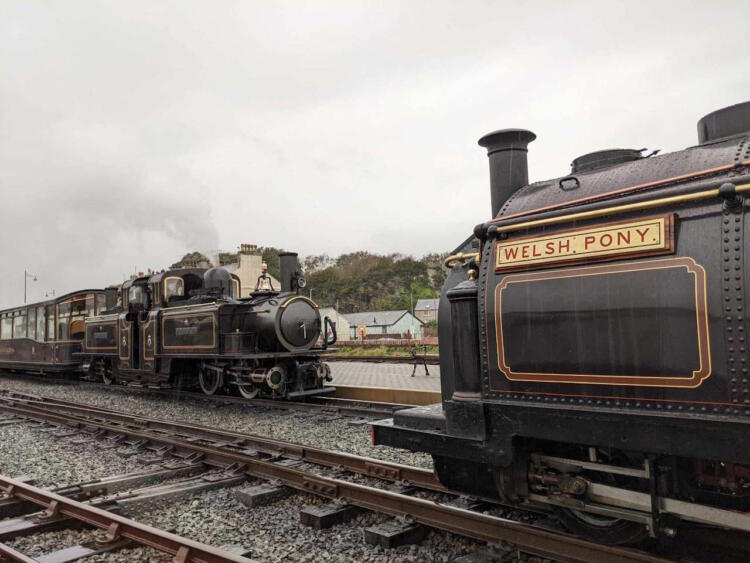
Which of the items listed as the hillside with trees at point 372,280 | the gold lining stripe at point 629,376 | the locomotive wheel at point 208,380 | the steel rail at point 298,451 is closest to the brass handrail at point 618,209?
the gold lining stripe at point 629,376

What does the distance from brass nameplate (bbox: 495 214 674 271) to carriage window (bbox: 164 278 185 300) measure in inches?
470

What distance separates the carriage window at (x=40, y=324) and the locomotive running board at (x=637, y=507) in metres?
21.0

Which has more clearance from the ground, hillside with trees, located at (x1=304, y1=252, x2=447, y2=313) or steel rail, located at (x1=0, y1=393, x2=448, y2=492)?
hillside with trees, located at (x1=304, y1=252, x2=447, y2=313)

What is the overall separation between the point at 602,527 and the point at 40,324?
70.4ft

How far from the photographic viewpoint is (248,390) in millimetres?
12180

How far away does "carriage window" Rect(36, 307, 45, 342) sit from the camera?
20109mm

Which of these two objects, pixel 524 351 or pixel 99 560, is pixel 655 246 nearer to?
pixel 524 351

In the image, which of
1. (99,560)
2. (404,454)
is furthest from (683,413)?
(404,454)

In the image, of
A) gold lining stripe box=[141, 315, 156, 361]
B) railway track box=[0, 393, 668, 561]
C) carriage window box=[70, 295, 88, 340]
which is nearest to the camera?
railway track box=[0, 393, 668, 561]

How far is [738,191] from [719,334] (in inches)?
26.3

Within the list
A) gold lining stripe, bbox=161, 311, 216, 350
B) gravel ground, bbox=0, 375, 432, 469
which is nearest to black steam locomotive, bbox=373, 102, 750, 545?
gravel ground, bbox=0, 375, 432, 469

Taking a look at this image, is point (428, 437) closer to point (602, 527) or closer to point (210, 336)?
point (602, 527)

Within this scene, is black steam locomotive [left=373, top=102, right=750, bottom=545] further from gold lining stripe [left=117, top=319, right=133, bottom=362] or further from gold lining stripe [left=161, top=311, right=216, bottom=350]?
gold lining stripe [left=117, top=319, right=133, bottom=362]

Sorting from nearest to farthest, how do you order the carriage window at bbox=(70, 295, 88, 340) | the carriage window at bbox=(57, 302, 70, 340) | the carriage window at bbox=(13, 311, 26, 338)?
the carriage window at bbox=(57, 302, 70, 340)
the carriage window at bbox=(70, 295, 88, 340)
the carriage window at bbox=(13, 311, 26, 338)
